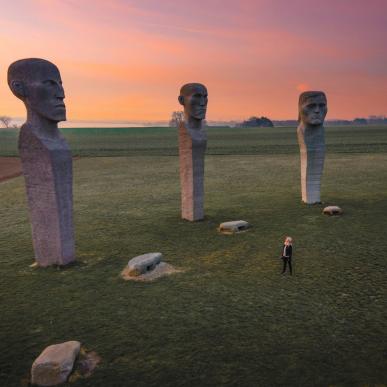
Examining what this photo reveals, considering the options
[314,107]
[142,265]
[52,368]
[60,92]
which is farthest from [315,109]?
[52,368]

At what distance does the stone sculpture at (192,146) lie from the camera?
14.0 m

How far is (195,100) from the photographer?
13984 mm

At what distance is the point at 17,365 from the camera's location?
6316 mm

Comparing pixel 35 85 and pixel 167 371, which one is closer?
pixel 167 371

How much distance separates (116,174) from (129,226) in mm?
14909

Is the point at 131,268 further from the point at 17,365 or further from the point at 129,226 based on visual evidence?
the point at 129,226

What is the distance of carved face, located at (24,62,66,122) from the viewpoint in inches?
366

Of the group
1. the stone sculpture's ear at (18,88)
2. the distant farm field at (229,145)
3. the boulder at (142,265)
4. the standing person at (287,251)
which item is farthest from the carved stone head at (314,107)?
the distant farm field at (229,145)

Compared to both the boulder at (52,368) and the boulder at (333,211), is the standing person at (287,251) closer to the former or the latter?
the boulder at (52,368)

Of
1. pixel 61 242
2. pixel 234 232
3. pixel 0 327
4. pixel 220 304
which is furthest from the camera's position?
pixel 234 232

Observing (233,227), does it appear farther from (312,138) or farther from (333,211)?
(312,138)

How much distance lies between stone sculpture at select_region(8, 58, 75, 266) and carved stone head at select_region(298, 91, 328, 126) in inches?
394

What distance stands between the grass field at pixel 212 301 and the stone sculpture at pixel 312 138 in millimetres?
1058

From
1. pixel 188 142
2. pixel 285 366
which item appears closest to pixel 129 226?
pixel 188 142
